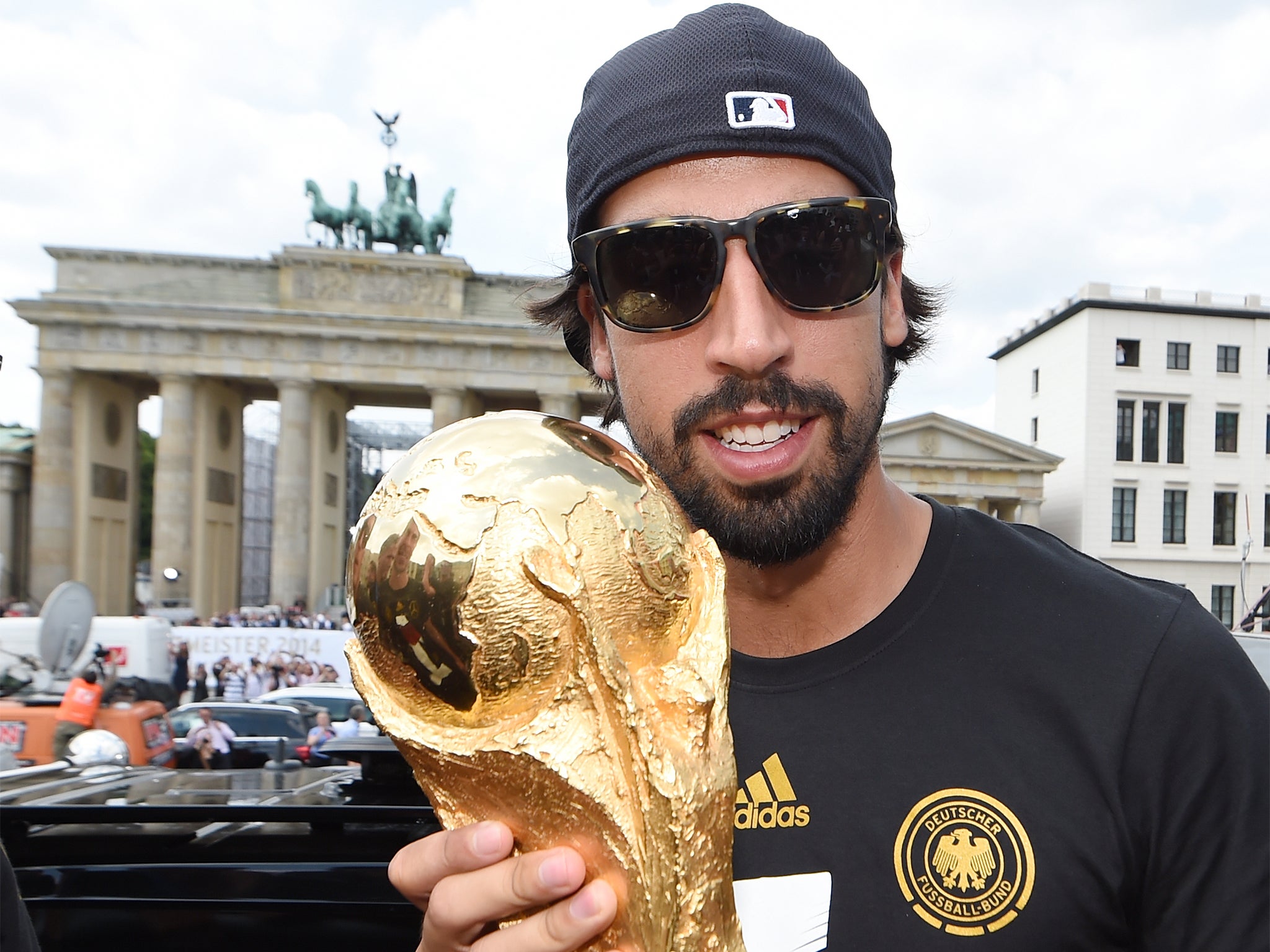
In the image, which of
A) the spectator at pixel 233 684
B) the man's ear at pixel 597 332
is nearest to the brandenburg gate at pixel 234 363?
the spectator at pixel 233 684

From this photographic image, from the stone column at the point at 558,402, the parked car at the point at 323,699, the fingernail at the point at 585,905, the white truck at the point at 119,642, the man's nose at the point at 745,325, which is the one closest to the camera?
the fingernail at the point at 585,905

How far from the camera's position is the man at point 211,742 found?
31.2ft

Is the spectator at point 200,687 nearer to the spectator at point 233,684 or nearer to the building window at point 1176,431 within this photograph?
the spectator at point 233,684

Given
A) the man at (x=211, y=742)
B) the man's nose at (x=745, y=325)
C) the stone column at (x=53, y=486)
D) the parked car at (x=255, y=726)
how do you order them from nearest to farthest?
the man's nose at (x=745, y=325) < the man at (x=211, y=742) < the parked car at (x=255, y=726) < the stone column at (x=53, y=486)

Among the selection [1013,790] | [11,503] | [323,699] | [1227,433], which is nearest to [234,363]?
[11,503]

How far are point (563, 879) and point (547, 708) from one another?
0.46 ft

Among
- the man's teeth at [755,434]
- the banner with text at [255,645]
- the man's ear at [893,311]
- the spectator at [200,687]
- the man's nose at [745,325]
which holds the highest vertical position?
the man's ear at [893,311]

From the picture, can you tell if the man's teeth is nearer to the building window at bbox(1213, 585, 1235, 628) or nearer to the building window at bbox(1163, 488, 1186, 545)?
the building window at bbox(1163, 488, 1186, 545)

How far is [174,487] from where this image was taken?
3453cm

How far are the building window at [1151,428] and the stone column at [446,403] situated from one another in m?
27.2

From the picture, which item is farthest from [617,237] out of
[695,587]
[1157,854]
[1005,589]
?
[1157,854]

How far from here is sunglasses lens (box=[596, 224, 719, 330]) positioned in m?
1.16

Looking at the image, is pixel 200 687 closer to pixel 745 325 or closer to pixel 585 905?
pixel 745 325

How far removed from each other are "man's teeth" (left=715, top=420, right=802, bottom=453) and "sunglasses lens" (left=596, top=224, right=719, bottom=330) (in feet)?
0.47
